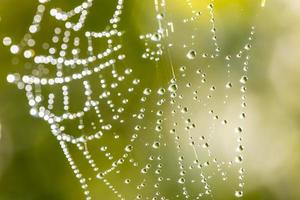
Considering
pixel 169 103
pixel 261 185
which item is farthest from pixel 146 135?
pixel 261 185

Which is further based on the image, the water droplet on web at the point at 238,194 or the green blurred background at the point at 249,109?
the water droplet on web at the point at 238,194

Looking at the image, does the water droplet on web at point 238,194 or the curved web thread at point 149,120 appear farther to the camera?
the water droplet on web at point 238,194

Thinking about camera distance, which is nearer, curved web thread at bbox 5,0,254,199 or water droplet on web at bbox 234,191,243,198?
curved web thread at bbox 5,0,254,199

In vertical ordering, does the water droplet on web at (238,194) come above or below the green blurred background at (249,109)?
below

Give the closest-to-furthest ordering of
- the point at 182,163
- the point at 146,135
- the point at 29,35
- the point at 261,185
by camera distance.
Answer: the point at 29,35 < the point at 146,135 < the point at 182,163 < the point at 261,185

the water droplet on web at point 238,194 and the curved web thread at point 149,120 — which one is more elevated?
the curved web thread at point 149,120

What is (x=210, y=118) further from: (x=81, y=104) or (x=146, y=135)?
(x=81, y=104)
